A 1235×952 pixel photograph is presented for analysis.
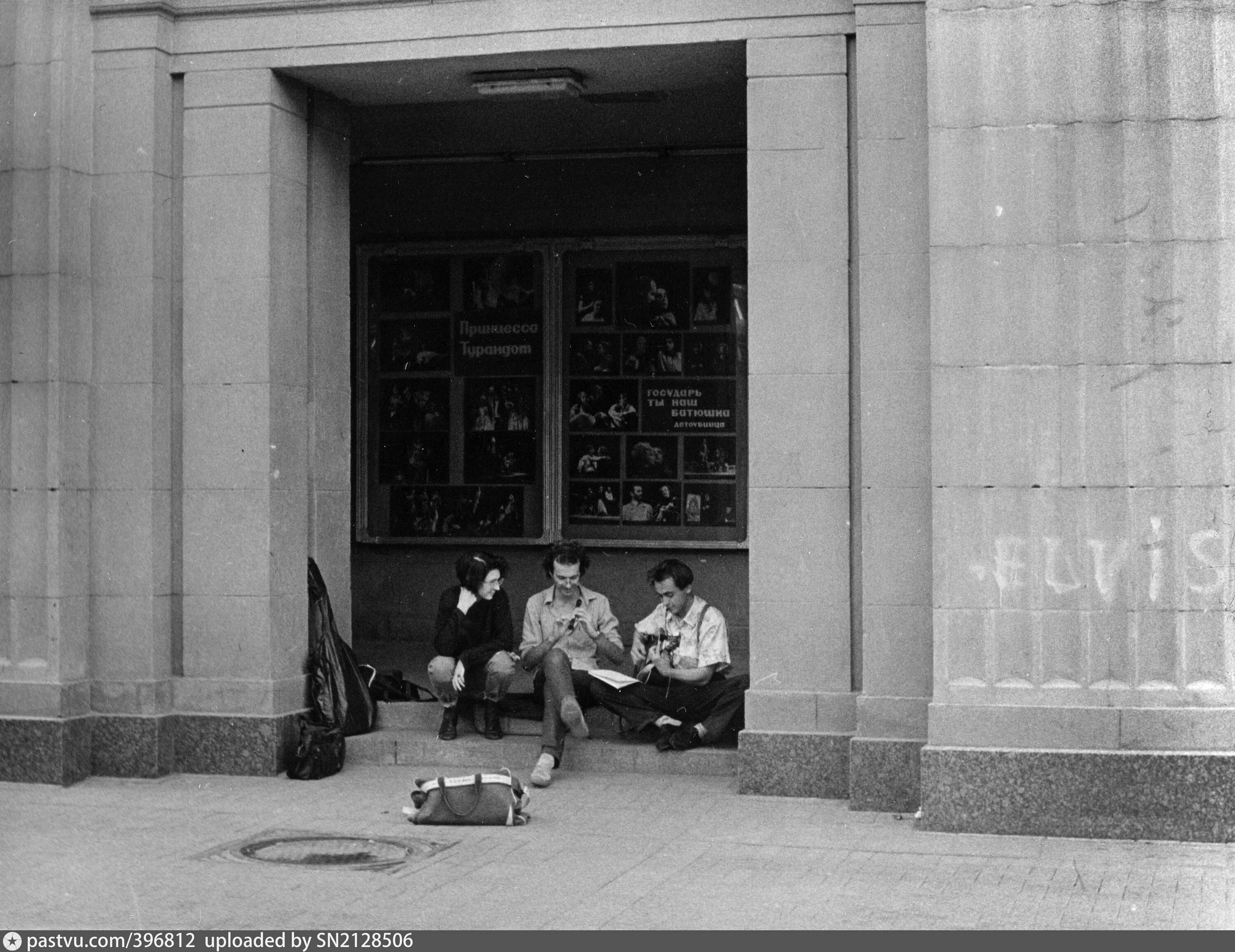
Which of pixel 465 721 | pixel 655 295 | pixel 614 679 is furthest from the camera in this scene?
pixel 655 295

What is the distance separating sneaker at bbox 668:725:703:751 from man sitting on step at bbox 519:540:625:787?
552mm

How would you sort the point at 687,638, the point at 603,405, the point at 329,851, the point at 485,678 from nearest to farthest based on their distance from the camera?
→ the point at 329,851 < the point at 687,638 < the point at 485,678 < the point at 603,405

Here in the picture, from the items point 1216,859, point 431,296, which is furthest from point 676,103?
point 1216,859

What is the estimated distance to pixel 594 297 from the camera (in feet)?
49.6

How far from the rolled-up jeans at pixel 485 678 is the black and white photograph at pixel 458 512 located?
11.8 ft

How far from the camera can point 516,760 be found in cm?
1131

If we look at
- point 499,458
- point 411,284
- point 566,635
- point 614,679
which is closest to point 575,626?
point 566,635

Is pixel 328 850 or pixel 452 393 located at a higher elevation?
pixel 452 393

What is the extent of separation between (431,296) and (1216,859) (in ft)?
28.7

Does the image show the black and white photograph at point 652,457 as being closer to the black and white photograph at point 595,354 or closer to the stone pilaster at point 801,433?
the black and white photograph at point 595,354

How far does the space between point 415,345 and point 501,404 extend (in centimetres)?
95

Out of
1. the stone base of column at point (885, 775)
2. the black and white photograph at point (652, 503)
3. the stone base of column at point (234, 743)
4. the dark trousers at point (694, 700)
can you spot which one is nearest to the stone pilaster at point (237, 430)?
the stone base of column at point (234, 743)

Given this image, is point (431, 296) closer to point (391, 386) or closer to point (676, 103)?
point (391, 386)

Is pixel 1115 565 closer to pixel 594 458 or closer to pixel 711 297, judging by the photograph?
pixel 711 297
